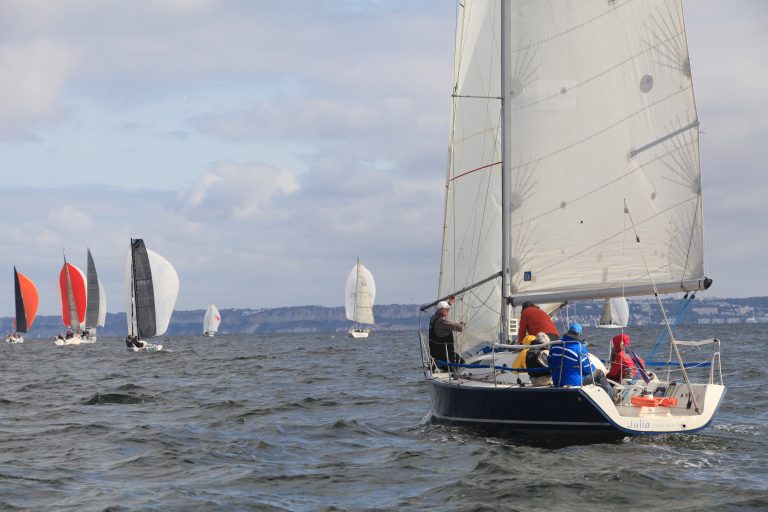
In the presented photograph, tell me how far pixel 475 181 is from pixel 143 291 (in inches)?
2034

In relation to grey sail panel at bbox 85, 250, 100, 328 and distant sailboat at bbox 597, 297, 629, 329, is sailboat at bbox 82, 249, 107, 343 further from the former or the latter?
distant sailboat at bbox 597, 297, 629, 329

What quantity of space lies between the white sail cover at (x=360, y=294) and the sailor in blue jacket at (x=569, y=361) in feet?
295

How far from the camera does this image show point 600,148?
15422 millimetres

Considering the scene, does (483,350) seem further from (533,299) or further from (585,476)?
(585,476)

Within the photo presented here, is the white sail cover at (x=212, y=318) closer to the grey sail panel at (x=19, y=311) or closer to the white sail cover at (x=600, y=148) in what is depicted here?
the grey sail panel at (x=19, y=311)

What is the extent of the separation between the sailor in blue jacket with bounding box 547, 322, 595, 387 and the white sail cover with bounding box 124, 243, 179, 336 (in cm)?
5526

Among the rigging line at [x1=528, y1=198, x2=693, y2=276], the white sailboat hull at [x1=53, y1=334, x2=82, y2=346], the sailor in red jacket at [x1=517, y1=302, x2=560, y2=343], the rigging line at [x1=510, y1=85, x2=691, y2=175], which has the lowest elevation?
the white sailboat hull at [x1=53, y1=334, x2=82, y2=346]

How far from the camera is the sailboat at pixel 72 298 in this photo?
86500 mm

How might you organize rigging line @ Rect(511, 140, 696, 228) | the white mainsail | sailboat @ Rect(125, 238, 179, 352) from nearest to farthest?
rigging line @ Rect(511, 140, 696, 228) < sailboat @ Rect(125, 238, 179, 352) < the white mainsail

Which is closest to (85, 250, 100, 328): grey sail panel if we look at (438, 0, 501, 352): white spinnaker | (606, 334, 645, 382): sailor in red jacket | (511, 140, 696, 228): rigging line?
(438, 0, 501, 352): white spinnaker

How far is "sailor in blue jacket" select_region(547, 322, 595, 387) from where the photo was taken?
42.7ft

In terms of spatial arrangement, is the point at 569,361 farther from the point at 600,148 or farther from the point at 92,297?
the point at 92,297

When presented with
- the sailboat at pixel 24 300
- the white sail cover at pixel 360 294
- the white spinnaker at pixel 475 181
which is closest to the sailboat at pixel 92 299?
the sailboat at pixel 24 300

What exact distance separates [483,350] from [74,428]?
23.6 feet
